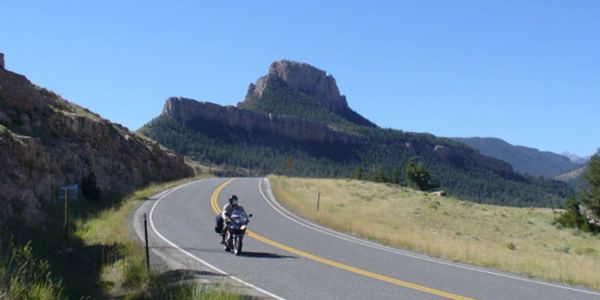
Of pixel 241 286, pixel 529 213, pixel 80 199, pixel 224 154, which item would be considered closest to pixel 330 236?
pixel 241 286

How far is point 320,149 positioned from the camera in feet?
592

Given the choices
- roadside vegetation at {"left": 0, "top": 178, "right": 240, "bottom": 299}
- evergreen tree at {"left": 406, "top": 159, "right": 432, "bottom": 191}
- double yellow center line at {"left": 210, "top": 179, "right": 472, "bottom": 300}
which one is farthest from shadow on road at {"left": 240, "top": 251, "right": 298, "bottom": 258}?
evergreen tree at {"left": 406, "top": 159, "right": 432, "bottom": 191}

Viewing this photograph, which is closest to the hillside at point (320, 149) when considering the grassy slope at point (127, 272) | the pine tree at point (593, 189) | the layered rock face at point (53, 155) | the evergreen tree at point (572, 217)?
the pine tree at point (593, 189)

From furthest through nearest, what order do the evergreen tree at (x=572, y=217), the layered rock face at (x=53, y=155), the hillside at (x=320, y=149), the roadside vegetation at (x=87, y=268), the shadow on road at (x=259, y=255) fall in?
1. the hillside at (x=320, y=149)
2. the evergreen tree at (x=572, y=217)
3. the layered rock face at (x=53, y=155)
4. the shadow on road at (x=259, y=255)
5. the roadside vegetation at (x=87, y=268)

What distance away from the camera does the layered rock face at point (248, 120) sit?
→ 166 metres

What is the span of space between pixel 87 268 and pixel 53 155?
56.5 feet

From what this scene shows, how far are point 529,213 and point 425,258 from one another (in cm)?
4230

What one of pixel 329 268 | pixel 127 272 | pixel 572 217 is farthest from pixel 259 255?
pixel 572 217

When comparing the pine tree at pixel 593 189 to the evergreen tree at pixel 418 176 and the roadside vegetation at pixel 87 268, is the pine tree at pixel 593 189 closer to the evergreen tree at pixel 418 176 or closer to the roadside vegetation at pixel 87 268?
the evergreen tree at pixel 418 176

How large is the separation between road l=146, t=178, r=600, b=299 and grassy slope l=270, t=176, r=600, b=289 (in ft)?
4.28

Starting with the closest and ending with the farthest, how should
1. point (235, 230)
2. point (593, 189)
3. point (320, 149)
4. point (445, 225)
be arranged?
point (235, 230) < point (445, 225) < point (593, 189) < point (320, 149)

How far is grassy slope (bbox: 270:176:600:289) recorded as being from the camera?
18.1 m

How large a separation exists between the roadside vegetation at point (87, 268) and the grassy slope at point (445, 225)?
7799 millimetres

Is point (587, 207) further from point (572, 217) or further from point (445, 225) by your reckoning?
point (445, 225)
